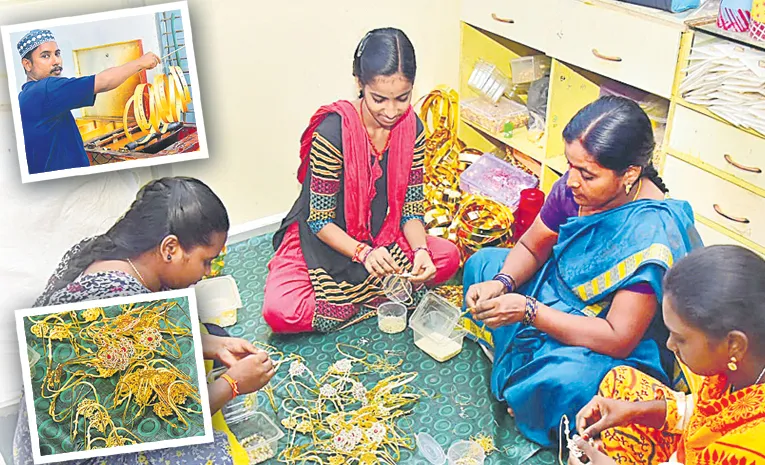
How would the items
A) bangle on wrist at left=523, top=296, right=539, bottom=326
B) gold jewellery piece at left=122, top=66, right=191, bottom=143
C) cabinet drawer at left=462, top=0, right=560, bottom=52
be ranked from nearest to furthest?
gold jewellery piece at left=122, top=66, right=191, bottom=143
bangle on wrist at left=523, top=296, right=539, bottom=326
cabinet drawer at left=462, top=0, right=560, bottom=52

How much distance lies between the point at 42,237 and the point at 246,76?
104 cm

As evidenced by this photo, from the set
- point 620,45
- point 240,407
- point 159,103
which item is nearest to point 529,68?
point 620,45

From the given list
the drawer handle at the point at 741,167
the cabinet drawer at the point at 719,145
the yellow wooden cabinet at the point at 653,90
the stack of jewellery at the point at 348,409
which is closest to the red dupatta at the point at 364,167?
the stack of jewellery at the point at 348,409

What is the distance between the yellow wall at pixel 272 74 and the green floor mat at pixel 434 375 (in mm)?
381

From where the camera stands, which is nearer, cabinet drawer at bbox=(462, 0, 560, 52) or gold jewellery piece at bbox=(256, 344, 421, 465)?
gold jewellery piece at bbox=(256, 344, 421, 465)

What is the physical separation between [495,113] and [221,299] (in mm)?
1449

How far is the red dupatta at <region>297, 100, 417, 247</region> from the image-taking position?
2566 millimetres

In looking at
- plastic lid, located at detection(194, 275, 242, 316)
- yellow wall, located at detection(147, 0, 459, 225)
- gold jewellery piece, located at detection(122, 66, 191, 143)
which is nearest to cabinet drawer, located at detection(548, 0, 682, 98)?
yellow wall, located at detection(147, 0, 459, 225)

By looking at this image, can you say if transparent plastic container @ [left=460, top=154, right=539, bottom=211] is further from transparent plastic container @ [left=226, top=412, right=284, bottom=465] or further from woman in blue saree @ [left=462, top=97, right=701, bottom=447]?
transparent plastic container @ [left=226, top=412, right=284, bottom=465]

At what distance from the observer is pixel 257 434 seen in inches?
89.4

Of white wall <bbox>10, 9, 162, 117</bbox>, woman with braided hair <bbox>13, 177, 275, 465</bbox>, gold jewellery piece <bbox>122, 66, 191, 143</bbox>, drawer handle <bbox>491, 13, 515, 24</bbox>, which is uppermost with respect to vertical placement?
white wall <bbox>10, 9, 162, 117</bbox>

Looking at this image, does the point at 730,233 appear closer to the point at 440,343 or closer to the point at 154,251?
the point at 440,343

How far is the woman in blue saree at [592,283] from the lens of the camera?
2.04 metres

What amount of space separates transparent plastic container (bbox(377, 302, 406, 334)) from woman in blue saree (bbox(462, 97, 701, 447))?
0.46m
